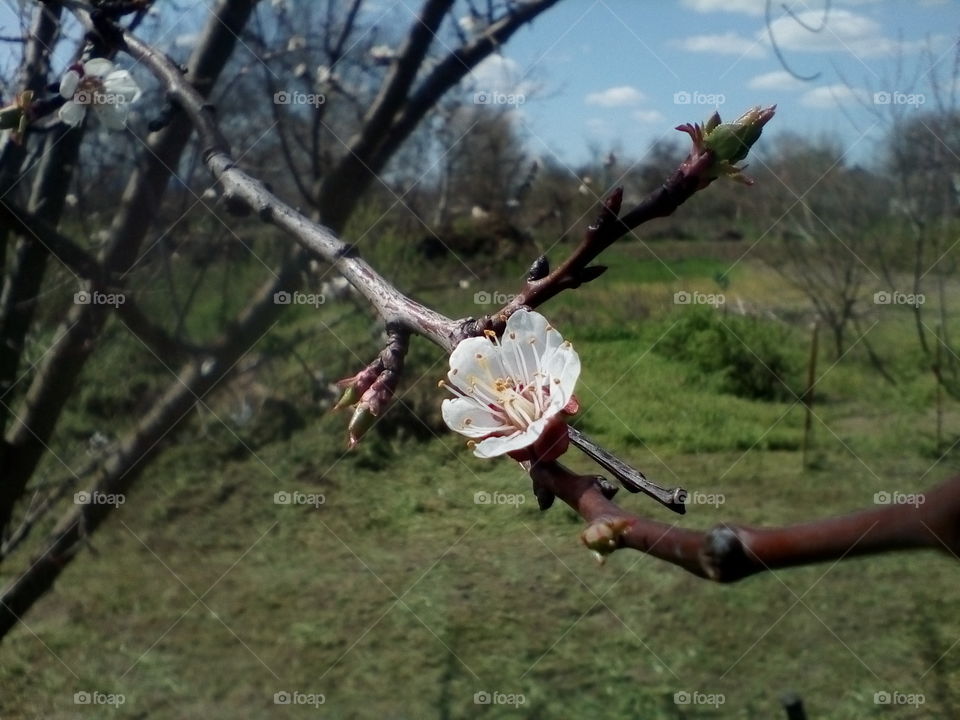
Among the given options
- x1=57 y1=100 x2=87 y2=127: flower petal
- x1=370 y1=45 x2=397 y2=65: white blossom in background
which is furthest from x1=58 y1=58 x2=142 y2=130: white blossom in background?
x1=370 y1=45 x2=397 y2=65: white blossom in background

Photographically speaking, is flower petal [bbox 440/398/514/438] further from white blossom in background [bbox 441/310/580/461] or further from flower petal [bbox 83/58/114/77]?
flower petal [bbox 83/58/114/77]

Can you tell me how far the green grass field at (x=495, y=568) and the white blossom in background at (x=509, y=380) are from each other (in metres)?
1.30

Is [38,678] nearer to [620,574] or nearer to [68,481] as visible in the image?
[68,481]

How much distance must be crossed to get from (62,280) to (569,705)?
1285 mm

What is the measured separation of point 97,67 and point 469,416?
1.04m

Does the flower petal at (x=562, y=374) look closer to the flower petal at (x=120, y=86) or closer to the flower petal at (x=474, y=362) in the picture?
the flower petal at (x=474, y=362)

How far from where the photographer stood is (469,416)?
0.52m

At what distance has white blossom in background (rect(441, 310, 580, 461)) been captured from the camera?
0.48 meters

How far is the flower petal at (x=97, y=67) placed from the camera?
1.29m

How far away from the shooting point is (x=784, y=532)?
0.89ft

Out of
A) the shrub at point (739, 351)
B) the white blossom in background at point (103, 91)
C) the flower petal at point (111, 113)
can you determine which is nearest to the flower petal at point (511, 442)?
the white blossom in background at point (103, 91)

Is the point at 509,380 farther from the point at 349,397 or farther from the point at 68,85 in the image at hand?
the point at 68,85

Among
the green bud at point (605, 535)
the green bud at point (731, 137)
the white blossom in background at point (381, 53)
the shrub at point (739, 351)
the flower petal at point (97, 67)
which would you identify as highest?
the white blossom in background at point (381, 53)

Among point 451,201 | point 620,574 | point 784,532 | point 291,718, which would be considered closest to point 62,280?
point 451,201
